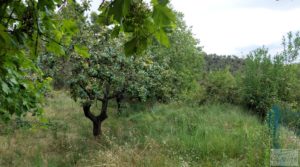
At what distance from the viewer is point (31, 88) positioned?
3033mm

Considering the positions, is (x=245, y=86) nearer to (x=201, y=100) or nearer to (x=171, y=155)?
(x=201, y=100)

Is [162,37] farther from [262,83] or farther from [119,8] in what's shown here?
[262,83]

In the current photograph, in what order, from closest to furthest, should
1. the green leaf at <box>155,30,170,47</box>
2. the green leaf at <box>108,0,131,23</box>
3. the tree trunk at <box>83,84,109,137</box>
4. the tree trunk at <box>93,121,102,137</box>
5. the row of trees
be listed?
the green leaf at <box>108,0,131,23</box>, the green leaf at <box>155,30,170,47</box>, the tree trunk at <box>83,84,109,137</box>, the tree trunk at <box>93,121,102,137</box>, the row of trees

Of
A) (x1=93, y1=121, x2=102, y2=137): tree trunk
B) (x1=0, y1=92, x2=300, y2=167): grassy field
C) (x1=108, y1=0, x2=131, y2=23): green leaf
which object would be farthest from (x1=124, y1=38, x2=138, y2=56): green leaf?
(x1=93, y1=121, x2=102, y2=137): tree trunk

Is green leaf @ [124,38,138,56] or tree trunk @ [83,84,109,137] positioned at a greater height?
green leaf @ [124,38,138,56]

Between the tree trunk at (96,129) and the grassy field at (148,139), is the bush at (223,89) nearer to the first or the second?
the grassy field at (148,139)

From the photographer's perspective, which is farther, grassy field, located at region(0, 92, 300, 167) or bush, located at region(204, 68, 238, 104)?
bush, located at region(204, 68, 238, 104)

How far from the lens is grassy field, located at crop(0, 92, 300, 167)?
255 inches

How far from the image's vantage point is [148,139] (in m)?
8.11

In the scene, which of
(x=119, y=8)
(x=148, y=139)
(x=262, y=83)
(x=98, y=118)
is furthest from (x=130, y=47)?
(x=262, y=83)

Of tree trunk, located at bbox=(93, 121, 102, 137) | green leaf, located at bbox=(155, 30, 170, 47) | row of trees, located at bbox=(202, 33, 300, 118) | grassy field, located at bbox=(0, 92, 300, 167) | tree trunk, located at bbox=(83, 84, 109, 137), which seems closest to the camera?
green leaf, located at bbox=(155, 30, 170, 47)

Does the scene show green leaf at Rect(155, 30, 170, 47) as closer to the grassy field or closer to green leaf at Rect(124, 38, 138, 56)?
green leaf at Rect(124, 38, 138, 56)

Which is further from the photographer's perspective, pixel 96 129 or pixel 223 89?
pixel 223 89

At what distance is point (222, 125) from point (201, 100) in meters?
3.56
